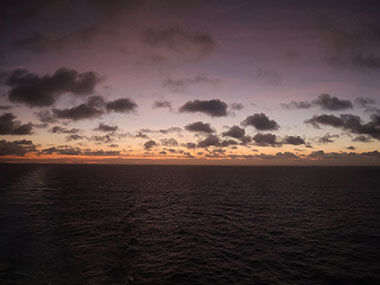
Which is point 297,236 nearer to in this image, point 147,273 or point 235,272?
point 235,272

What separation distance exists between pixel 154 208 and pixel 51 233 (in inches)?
937

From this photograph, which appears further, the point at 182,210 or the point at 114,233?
the point at 182,210

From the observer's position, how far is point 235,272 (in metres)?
22.4

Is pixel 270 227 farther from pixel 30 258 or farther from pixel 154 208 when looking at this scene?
pixel 30 258

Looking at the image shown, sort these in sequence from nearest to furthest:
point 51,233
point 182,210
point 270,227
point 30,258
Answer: point 30,258 → point 51,233 → point 270,227 → point 182,210

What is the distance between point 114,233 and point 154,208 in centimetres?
1993

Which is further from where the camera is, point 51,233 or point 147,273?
point 51,233

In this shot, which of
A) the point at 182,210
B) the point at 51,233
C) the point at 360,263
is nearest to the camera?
the point at 360,263

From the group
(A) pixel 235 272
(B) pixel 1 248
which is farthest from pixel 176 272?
(B) pixel 1 248

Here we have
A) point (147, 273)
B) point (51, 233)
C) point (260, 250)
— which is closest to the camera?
point (147, 273)

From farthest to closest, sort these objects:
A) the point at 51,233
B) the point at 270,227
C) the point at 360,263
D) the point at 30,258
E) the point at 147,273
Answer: the point at 270,227
the point at 51,233
the point at 360,263
the point at 30,258
the point at 147,273

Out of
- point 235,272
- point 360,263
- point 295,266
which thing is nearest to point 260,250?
point 295,266

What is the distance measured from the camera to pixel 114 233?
3325 cm

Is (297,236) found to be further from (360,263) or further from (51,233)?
(51,233)
